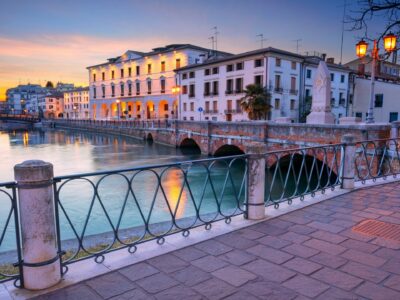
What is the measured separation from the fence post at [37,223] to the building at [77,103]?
76.8m

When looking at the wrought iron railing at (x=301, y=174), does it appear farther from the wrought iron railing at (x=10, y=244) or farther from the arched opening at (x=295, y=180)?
the wrought iron railing at (x=10, y=244)

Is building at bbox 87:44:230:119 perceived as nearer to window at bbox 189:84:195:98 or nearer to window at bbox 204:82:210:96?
window at bbox 189:84:195:98

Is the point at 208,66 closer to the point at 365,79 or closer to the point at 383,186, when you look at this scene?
the point at 365,79

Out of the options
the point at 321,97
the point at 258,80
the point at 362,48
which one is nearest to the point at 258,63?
the point at 258,80

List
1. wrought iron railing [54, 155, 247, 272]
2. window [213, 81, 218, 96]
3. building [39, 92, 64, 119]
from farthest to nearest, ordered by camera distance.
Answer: building [39, 92, 64, 119], window [213, 81, 218, 96], wrought iron railing [54, 155, 247, 272]

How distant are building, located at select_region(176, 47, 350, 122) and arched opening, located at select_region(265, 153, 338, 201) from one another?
13291 millimetres

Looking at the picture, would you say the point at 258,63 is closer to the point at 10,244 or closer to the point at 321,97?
the point at 321,97

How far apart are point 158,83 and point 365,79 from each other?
93.8ft

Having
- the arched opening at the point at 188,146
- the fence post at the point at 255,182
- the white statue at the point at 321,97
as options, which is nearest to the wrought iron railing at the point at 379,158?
the white statue at the point at 321,97

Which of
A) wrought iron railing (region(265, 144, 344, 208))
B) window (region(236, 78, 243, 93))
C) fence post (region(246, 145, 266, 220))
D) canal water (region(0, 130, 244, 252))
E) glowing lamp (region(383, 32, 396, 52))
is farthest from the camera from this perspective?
window (region(236, 78, 243, 93))

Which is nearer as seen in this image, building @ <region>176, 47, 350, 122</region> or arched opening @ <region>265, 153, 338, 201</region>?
arched opening @ <region>265, 153, 338, 201</region>

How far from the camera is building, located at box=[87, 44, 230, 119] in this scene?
44.0 metres

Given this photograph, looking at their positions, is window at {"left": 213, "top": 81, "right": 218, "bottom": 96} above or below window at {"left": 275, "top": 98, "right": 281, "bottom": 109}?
above

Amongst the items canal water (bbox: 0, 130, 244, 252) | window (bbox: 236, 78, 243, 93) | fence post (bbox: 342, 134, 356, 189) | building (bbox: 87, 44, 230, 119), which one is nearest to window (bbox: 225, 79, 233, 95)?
window (bbox: 236, 78, 243, 93)
